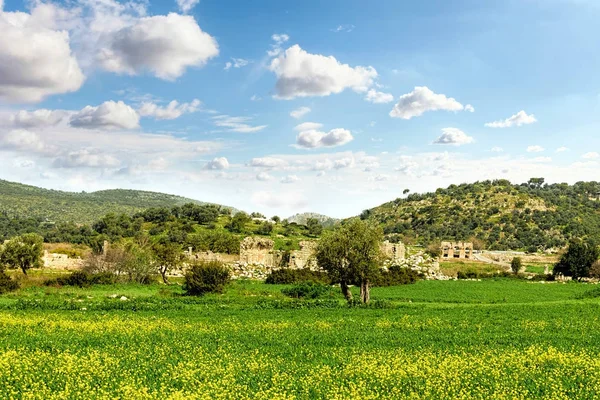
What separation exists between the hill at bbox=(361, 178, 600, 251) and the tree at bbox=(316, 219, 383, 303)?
10141 cm

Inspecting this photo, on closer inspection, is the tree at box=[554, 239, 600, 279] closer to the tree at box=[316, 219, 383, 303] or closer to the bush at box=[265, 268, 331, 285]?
the bush at box=[265, 268, 331, 285]

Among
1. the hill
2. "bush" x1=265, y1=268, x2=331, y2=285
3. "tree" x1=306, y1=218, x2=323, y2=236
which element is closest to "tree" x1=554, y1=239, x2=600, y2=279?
"bush" x1=265, y1=268, x2=331, y2=285

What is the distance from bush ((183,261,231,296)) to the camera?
1793 inches

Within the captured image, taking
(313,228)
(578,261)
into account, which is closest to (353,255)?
(578,261)

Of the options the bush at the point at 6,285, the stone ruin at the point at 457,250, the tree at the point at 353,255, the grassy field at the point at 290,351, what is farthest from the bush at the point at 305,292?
the stone ruin at the point at 457,250

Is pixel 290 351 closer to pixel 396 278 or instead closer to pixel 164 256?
pixel 164 256

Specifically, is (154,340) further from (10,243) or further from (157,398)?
(10,243)

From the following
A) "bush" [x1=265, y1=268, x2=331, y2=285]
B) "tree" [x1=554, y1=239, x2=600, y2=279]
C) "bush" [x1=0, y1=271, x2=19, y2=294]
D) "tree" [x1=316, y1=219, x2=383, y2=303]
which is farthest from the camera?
"tree" [x1=554, y1=239, x2=600, y2=279]

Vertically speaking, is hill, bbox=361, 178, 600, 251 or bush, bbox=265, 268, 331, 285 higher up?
hill, bbox=361, 178, 600, 251

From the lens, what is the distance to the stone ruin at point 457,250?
11562 centimetres

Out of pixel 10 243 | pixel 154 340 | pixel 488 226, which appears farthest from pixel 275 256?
pixel 488 226

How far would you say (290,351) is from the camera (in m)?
20.7

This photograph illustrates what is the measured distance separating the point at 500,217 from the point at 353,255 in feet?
435

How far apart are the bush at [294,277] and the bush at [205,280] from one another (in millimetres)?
16630
